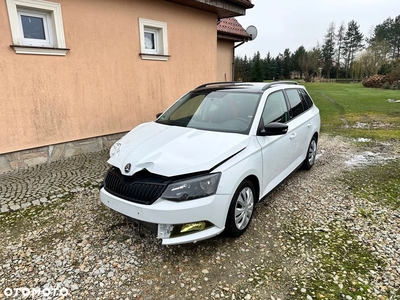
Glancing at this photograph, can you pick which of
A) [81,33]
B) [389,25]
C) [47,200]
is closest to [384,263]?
[47,200]

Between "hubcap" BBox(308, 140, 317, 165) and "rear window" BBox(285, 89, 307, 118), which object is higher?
"rear window" BBox(285, 89, 307, 118)

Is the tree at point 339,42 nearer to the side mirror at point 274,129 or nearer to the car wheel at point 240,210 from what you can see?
the side mirror at point 274,129

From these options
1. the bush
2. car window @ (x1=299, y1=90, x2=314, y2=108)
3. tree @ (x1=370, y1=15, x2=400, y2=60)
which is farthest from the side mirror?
tree @ (x1=370, y1=15, x2=400, y2=60)

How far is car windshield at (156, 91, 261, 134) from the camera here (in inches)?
129

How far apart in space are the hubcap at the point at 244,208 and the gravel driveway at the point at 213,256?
7.7 inches

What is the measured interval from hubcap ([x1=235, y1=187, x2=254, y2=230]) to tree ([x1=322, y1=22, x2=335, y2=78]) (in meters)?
58.5

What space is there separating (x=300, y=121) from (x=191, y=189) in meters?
2.71

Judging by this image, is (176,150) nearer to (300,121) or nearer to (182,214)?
(182,214)

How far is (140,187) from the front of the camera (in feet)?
8.30

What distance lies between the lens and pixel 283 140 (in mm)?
3646

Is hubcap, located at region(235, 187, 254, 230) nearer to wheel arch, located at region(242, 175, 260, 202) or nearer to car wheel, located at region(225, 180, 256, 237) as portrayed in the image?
car wheel, located at region(225, 180, 256, 237)

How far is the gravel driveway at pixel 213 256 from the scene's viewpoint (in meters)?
2.29
